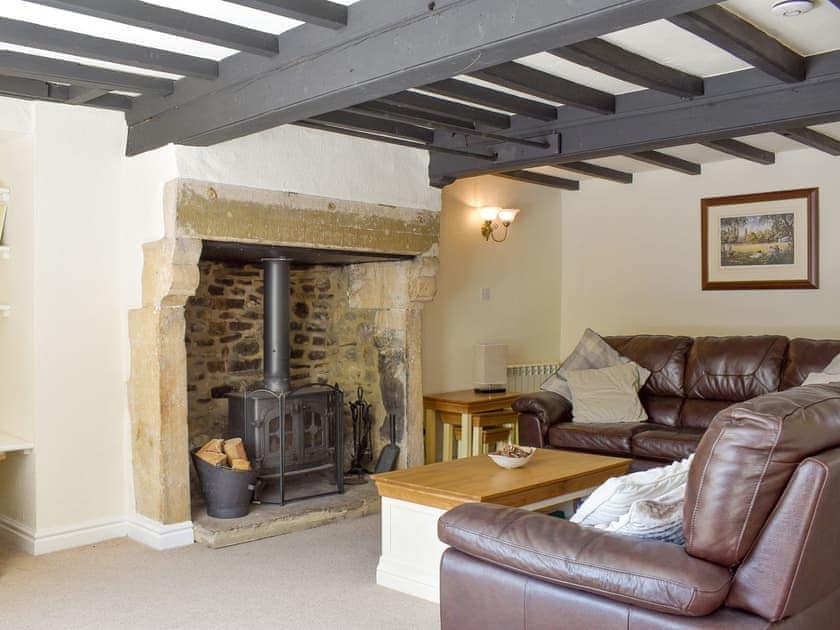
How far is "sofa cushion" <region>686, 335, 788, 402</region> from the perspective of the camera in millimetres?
4961

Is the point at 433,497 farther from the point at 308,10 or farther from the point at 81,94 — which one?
the point at 81,94

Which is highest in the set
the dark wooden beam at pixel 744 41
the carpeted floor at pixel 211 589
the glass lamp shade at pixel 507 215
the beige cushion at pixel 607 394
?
the dark wooden beam at pixel 744 41

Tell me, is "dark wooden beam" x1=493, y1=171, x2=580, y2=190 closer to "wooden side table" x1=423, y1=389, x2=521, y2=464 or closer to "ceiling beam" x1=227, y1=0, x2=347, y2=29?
"wooden side table" x1=423, y1=389, x2=521, y2=464

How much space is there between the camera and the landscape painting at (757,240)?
5867 mm

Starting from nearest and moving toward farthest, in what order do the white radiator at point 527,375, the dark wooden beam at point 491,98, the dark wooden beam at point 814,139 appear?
the dark wooden beam at point 491,98 → the dark wooden beam at point 814,139 → the white radiator at point 527,375

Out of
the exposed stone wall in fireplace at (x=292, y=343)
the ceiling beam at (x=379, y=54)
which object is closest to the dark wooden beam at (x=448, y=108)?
the ceiling beam at (x=379, y=54)

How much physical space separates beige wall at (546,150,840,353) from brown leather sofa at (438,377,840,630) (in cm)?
390

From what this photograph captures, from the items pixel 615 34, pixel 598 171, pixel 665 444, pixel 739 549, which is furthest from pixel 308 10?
pixel 598 171

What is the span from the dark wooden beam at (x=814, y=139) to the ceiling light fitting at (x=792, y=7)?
1.94 m

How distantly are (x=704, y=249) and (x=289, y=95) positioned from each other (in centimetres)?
403

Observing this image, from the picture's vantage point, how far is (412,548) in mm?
3533

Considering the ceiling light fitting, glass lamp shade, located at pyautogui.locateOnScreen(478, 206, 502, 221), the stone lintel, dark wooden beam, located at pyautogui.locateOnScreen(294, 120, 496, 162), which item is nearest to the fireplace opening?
the stone lintel

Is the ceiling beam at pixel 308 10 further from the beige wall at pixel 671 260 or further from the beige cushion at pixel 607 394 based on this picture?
the beige wall at pixel 671 260

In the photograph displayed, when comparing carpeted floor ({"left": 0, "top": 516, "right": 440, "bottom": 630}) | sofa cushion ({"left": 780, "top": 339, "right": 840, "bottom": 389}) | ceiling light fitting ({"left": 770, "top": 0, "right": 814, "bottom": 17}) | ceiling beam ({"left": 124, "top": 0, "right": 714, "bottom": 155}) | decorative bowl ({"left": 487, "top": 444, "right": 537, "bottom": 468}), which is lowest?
carpeted floor ({"left": 0, "top": 516, "right": 440, "bottom": 630})
